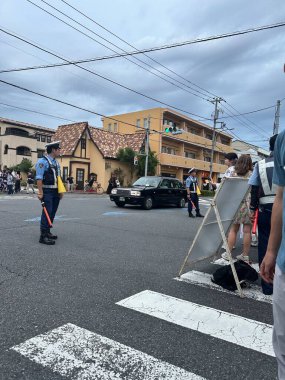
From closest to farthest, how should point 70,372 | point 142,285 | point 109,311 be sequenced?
point 70,372
point 109,311
point 142,285

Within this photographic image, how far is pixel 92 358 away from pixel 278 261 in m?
1.61

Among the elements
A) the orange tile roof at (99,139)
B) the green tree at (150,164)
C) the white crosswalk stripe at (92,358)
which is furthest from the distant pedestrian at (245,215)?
the green tree at (150,164)

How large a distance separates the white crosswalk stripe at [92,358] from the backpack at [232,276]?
1.94 m

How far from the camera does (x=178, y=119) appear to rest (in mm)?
44438

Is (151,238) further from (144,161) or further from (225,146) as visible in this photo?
(225,146)

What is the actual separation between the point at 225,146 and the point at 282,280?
5657cm

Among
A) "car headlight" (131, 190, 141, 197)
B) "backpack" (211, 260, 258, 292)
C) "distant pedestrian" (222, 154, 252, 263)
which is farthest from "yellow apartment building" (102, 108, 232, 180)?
"backpack" (211, 260, 258, 292)

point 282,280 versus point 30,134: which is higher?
point 30,134

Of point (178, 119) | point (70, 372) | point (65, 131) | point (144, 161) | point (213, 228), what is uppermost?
point (178, 119)

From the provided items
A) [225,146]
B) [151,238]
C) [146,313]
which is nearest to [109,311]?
[146,313]

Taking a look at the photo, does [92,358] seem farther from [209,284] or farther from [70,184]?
[70,184]

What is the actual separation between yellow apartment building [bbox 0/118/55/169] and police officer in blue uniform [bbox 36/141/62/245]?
36773 millimetres

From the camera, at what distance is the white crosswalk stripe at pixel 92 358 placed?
7.54 ft

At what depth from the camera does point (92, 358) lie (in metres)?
2.48
